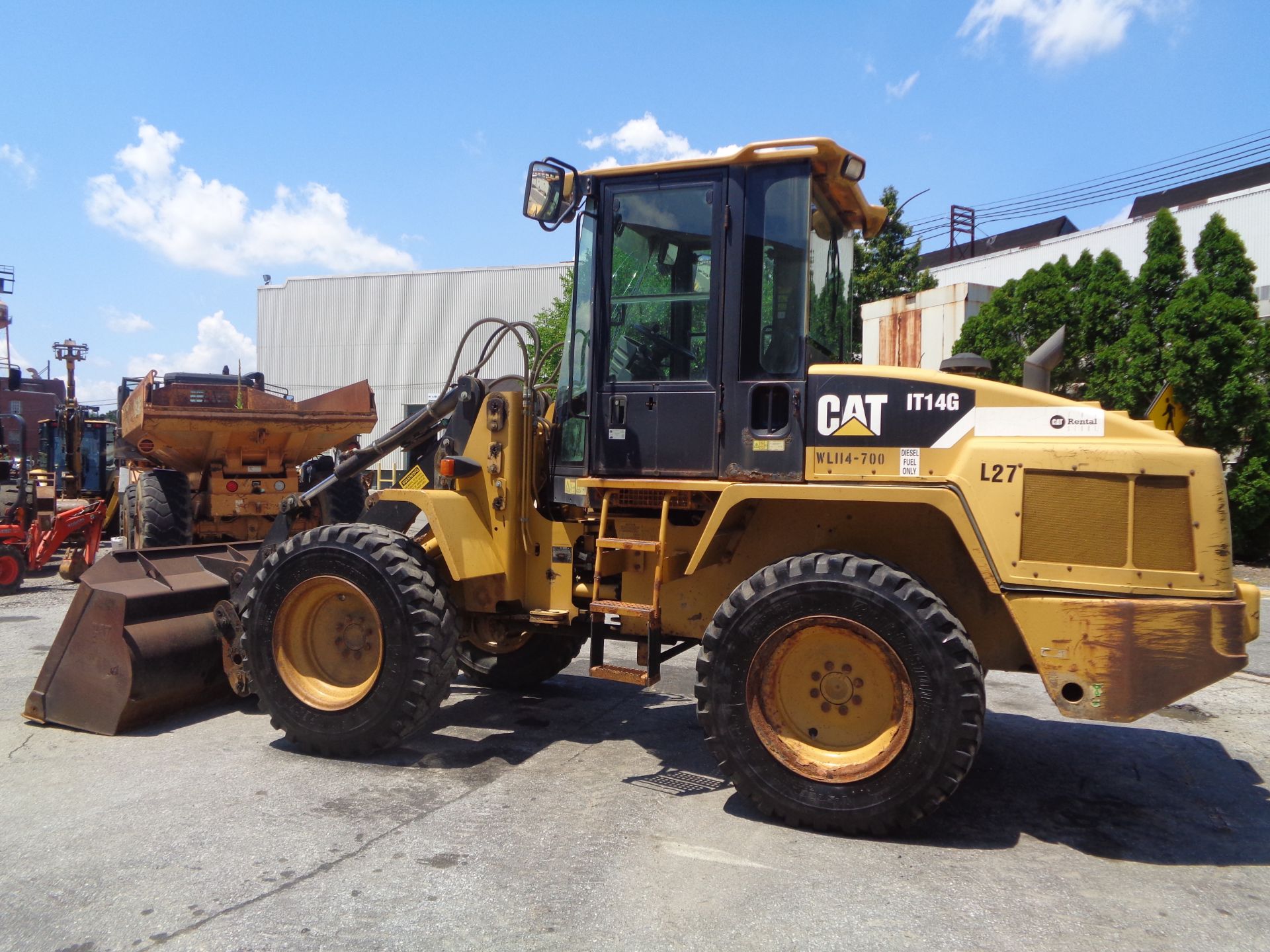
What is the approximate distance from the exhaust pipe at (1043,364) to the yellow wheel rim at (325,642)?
371cm

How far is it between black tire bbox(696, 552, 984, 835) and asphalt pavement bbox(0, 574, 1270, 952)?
0.18m

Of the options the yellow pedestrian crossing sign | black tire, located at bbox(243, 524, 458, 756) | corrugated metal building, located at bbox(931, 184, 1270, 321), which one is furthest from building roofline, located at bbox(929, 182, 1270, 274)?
black tire, located at bbox(243, 524, 458, 756)

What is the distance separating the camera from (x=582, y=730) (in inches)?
231

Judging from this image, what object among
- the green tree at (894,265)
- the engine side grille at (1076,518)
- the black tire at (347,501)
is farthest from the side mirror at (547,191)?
the green tree at (894,265)

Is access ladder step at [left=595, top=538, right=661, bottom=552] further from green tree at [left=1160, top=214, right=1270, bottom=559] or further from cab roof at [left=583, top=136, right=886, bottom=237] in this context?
green tree at [left=1160, top=214, right=1270, bottom=559]

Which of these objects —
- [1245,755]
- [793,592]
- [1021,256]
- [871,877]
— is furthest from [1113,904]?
[1021,256]

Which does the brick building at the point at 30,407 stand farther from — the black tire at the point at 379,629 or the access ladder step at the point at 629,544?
the access ladder step at the point at 629,544

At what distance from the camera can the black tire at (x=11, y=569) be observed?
10828 mm

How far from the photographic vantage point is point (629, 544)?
479 cm

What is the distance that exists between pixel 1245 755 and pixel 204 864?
559 cm

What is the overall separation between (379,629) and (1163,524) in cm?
388

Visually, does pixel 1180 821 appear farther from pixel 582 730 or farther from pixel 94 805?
pixel 94 805

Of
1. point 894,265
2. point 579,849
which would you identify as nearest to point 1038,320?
point 894,265

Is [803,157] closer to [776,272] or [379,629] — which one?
[776,272]
